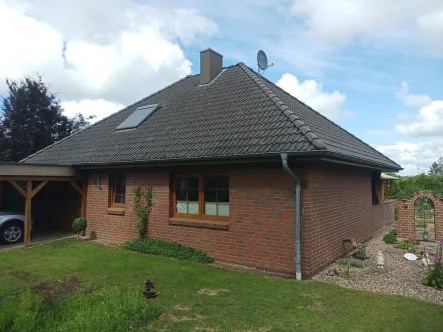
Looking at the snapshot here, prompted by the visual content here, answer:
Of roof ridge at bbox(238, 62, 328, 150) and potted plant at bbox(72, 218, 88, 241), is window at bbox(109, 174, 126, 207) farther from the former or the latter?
roof ridge at bbox(238, 62, 328, 150)

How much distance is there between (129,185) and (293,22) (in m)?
6.87

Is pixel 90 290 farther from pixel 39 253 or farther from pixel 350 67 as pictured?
pixel 350 67

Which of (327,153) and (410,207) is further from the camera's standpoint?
(410,207)

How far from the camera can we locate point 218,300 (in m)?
5.13

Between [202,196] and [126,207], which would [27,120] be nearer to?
[126,207]

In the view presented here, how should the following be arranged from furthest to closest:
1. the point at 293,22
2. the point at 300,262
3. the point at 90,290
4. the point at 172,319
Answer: the point at 293,22
the point at 300,262
the point at 90,290
the point at 172,319

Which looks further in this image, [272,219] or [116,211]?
[116,211]

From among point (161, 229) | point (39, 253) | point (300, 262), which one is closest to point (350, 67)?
point (300, 262)

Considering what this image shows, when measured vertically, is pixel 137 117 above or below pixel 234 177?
above

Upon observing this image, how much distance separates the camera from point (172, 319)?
4.38m

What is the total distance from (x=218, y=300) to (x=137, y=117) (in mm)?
8988

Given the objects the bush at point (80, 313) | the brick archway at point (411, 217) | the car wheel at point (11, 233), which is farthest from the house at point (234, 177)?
the bush at point (80, 313)

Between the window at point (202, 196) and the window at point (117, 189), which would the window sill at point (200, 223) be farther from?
the window at point (117, 189)

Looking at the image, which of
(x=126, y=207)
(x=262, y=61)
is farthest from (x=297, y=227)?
(x=262, y=61)
